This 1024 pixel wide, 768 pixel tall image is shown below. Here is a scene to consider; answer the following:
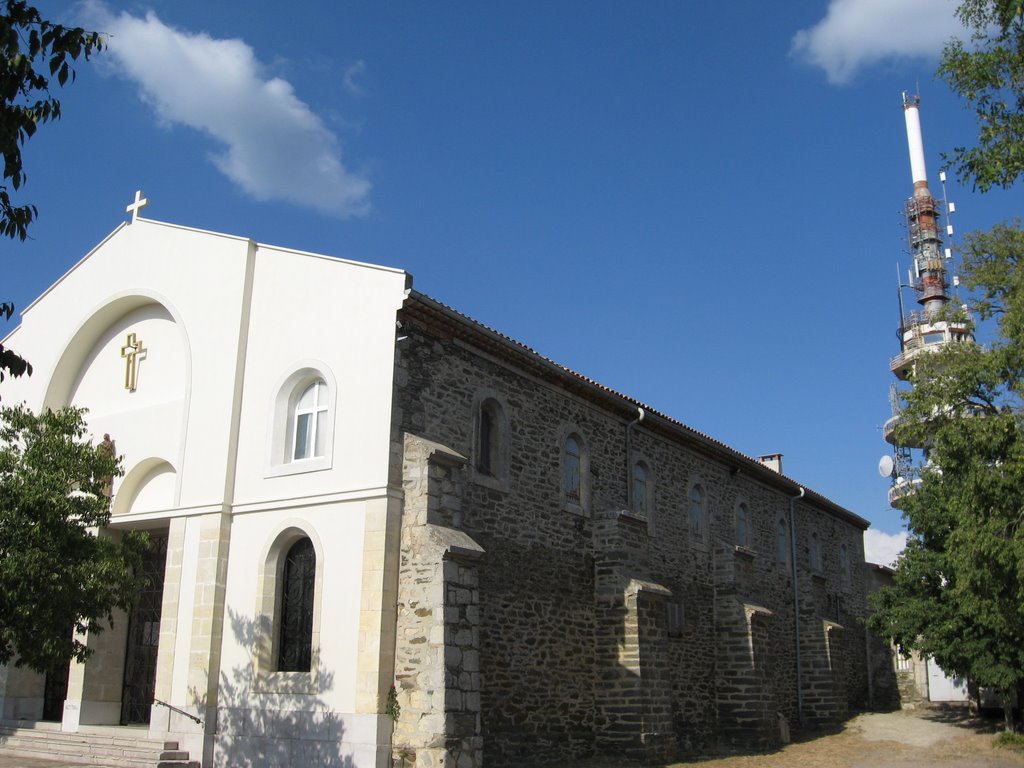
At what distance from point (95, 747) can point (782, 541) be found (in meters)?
18.6

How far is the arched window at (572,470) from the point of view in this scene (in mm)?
17844

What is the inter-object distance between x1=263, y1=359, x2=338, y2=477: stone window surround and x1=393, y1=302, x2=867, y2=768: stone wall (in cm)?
133

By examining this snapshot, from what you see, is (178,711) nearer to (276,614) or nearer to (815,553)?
(276,614)

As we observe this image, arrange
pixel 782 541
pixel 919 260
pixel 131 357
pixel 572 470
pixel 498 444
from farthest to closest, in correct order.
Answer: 1. pixel 919 260
2. pixel 782 541
3. pixel 572 470
4. pixel 131 357
5. pixel 498 444

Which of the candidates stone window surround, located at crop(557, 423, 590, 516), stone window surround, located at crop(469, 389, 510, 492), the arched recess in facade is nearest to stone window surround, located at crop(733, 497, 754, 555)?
stone window surround, located at crop(557, 423, 590, 516)

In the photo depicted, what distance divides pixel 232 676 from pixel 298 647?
119 centimetres

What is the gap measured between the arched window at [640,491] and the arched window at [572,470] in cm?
207

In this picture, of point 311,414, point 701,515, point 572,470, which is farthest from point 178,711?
point 701,515

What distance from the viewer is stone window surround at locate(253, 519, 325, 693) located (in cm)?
1387

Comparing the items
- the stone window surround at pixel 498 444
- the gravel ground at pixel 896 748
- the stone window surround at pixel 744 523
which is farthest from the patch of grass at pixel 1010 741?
the stone window surround at pixel 498 444

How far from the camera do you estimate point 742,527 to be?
24562mm

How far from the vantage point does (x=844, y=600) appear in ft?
101

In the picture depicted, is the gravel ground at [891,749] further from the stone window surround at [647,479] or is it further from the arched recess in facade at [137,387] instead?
the stone window surround at [647,479]

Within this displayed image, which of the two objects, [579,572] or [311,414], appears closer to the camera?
[311,414]
